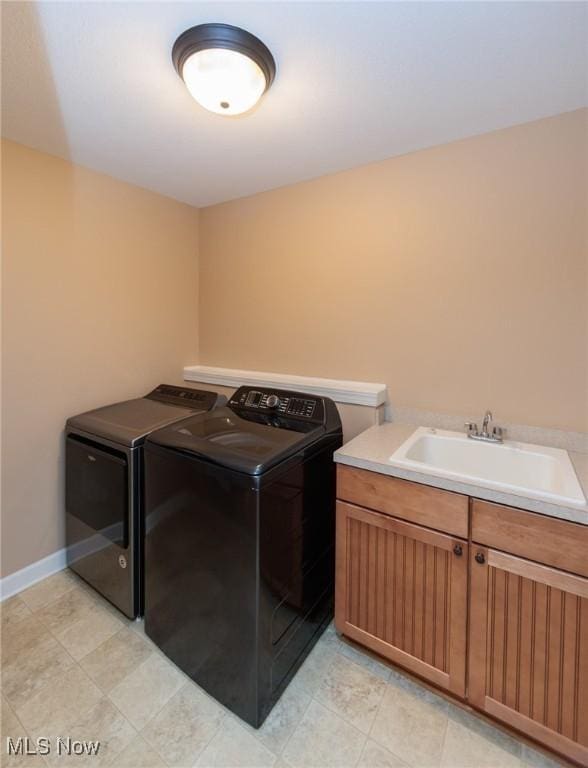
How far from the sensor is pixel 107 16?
40.0 inches

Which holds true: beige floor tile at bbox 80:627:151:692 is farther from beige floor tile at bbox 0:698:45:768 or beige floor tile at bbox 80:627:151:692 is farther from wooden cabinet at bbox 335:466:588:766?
wooden cabinet at bbox 335:466:588:766

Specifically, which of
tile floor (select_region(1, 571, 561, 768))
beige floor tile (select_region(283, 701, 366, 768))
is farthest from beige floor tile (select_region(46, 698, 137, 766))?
beige floor tile (select_region(283, 701, 366, 768))

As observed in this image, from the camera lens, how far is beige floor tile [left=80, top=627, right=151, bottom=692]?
1386 millimetres

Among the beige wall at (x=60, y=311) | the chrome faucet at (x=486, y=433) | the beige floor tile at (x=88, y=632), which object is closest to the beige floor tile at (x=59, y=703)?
the beige floor tile at (x=88, y=632)

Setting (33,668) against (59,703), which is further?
(33,668)

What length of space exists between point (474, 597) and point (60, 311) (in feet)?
7.66

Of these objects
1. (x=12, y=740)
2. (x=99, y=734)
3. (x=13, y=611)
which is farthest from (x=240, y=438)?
(x=13, y=611)

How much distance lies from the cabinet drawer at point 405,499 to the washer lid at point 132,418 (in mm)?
919

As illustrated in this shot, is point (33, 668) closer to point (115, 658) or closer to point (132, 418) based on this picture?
point (115, 658)

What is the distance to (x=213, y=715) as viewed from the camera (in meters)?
1.26

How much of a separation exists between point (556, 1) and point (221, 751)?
2.53 m

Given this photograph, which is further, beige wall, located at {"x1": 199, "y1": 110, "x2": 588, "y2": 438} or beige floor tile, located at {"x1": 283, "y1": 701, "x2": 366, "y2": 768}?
beige wall, located at {"x1": 199, "y1": 110, "x2": 588, "y2": 438}

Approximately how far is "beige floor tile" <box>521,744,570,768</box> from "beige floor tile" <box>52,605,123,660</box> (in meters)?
1.67

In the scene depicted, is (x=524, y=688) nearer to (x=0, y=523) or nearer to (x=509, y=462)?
(x=509, y=462)
